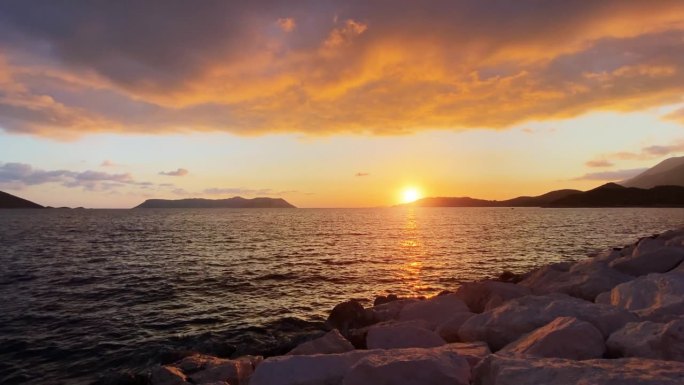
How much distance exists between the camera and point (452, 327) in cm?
1141

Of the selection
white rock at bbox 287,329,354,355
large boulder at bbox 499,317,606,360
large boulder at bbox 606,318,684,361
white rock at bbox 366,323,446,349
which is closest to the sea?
white rock at bbox 287,329,354,355

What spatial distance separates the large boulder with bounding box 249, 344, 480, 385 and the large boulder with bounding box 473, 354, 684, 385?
1269 mm

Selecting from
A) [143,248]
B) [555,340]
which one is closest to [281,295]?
[555,340]

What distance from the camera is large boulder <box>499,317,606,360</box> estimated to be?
24.5 ft

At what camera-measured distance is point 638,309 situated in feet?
34.3

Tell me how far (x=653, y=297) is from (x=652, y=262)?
8.11 meters

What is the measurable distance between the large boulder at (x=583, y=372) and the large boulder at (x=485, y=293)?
8.09 metres

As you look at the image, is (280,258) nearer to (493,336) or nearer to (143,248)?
(143,248)

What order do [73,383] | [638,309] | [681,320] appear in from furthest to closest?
[73,383], [638,309], [681,320]

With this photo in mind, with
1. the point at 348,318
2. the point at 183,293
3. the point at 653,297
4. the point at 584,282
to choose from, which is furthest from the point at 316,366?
the point at 183,293

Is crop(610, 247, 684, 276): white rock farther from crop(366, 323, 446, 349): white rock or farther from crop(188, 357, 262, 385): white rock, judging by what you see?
crop(188, 357, 262, 385): white rock

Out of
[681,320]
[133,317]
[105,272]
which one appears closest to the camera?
[681,320]

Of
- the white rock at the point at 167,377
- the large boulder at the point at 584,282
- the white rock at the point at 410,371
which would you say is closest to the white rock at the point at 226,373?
the white rock at the point at 167,377

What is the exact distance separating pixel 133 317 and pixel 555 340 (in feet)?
58.6
